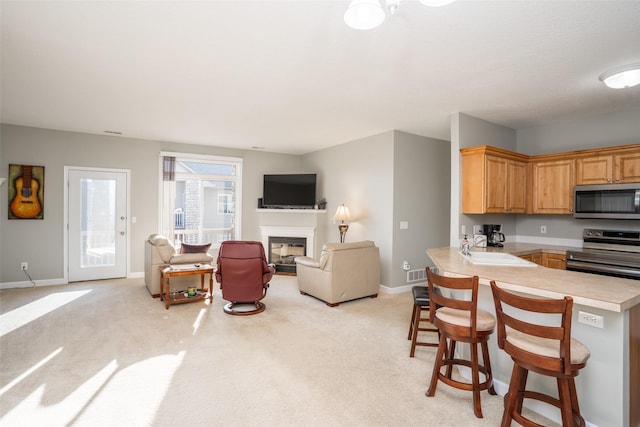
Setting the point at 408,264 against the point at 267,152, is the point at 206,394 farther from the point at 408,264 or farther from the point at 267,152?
the point at 267,152

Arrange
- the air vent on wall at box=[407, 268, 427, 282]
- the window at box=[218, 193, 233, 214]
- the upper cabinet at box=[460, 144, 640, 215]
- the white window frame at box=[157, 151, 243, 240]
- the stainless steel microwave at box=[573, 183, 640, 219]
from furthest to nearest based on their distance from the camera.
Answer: the window at box=[218, 193, 233, 214] → the white window frame at box=[157, 151, 243, 240] → the air vent on wall at box=[407, 268, 427, 282] → the upper cabinet at box=[460, 144, 640, 215] → the stainless steel microwave at box=[573, 183, 640, 219]

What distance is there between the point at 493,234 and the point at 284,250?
4.12 m

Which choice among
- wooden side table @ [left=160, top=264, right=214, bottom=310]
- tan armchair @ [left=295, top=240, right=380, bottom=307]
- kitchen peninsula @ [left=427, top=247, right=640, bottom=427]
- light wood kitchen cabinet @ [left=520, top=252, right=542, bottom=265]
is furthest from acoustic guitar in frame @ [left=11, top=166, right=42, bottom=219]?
light wood kitchen cabinet @ [left=520, top=252, right=542, bottom=265]

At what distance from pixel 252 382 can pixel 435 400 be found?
4.52 feet

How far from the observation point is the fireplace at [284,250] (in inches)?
266

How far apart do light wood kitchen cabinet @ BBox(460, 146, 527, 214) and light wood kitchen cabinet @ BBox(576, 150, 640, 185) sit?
0.69 metres

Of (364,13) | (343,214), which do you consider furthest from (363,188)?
(364,13)

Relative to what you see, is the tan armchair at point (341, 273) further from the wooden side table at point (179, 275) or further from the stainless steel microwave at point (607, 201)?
the stainless steel microwave at point (607, 201)

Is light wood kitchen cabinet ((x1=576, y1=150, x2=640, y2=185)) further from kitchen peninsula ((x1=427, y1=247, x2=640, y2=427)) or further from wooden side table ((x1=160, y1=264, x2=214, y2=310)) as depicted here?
wooden side table ((x1=160, y1=264, x2=214, y2=310))

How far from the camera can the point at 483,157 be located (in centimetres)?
392

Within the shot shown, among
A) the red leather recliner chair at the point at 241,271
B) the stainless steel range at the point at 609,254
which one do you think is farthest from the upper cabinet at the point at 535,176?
the red leather recliner chair at the point at 241,271

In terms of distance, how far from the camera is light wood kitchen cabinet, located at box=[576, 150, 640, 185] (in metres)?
3.62

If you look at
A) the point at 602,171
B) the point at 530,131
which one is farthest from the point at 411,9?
the point at 530,131

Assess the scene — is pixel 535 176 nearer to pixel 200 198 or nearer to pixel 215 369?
pixel 215 369
